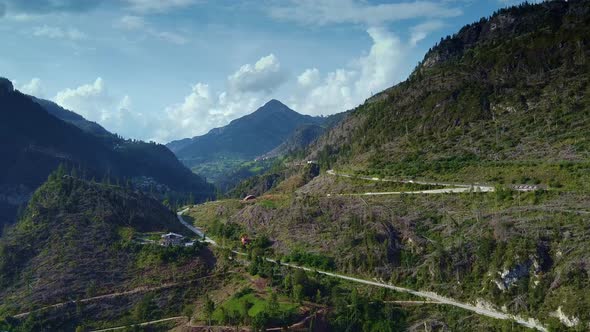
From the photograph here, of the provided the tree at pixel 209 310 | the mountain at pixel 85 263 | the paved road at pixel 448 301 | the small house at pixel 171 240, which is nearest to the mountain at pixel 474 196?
the paved road at pixel 448 301

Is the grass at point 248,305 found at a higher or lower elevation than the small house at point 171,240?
lower

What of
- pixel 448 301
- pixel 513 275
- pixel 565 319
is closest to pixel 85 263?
pixel 448 301

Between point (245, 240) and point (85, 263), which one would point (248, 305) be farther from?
point (85, 263)

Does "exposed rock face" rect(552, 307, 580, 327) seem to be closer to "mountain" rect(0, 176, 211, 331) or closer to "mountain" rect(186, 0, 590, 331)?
"mountain" rect(186, 0, 590, 331)

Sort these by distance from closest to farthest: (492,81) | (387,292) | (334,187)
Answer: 1. (387,292)
2. (334,187)
3. (492,81)

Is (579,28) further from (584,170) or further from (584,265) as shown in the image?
(584,265)

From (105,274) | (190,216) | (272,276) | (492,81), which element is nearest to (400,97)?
(492,81)

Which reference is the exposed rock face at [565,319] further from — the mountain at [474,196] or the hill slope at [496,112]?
the hill slope at [496,112]

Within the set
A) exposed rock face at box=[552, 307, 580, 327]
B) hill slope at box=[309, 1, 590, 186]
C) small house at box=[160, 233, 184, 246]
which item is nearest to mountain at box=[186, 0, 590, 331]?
exposed rock face at box=[552, 307, 580, 327]
